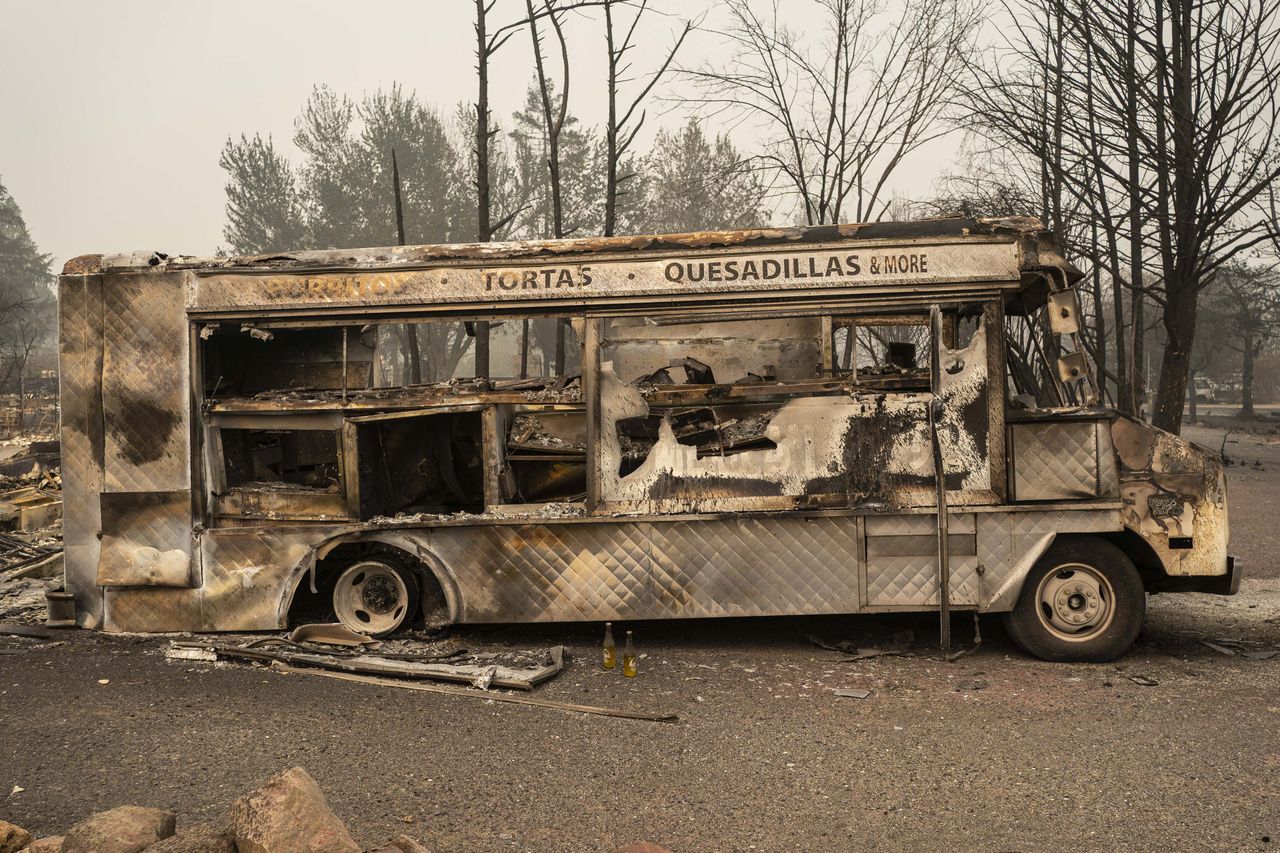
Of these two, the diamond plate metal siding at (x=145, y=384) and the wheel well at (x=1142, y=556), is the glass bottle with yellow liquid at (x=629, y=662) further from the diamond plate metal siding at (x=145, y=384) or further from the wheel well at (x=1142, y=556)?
the diamond plate metal siding at (x=145, y=384)

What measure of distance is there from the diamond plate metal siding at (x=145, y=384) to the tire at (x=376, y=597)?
137 cm

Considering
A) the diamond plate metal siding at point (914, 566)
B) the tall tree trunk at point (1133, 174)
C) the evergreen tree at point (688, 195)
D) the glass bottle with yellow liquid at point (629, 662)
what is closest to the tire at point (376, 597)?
the glass bottle with yellow liquid at point (629, 662)

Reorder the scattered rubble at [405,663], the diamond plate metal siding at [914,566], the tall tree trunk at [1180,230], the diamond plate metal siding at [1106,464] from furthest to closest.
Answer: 1. the tall tree trunk at [1180,230]
2. the diamond plate metal siding at [914,566]
3. the diamond plate metal siding at [1106,464]
4. the scattered rubble at [405,663]

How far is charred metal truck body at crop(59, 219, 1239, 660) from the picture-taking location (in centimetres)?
675

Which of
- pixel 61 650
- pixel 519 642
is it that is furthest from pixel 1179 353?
pixel 61 650

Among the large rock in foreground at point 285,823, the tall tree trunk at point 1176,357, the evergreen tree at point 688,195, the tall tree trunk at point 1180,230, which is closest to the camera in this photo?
the large rock in foreground at point 285,823

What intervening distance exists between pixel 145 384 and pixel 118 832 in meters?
4.65

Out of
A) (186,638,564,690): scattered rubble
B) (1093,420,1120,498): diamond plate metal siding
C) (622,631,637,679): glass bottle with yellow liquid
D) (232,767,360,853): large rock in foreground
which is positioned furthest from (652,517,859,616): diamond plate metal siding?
(232,767,360,853): large rock in foreground

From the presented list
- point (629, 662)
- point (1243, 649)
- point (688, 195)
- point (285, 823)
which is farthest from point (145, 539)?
point (688, 195)

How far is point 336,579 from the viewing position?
25.8ft

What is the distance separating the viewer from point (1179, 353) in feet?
40.2

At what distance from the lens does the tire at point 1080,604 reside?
664 centimetres

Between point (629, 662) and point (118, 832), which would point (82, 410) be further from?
point (118, 832)

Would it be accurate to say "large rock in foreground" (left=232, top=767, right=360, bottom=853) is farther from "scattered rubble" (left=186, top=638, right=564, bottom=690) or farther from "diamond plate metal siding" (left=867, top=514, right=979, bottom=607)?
"diamond plate metal siding" (left=867, top=514, right=979, bottom=607)
